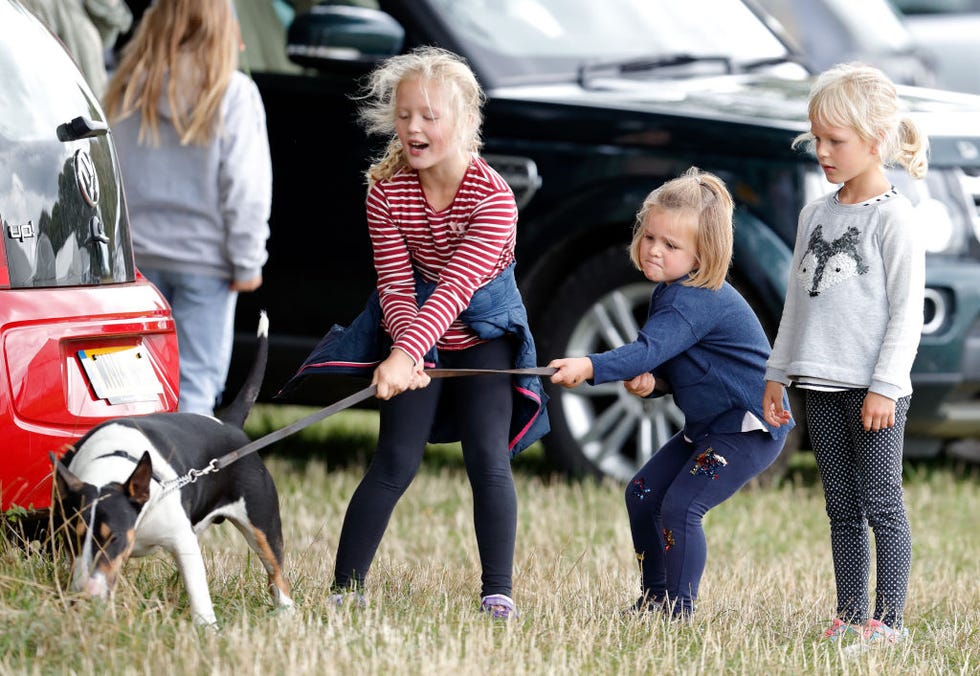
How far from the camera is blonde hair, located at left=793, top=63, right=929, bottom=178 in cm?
395

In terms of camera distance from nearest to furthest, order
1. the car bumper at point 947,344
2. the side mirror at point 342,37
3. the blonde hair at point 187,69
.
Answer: the blonde hair at point 187,69 < the car bumper at point 947,344 < the side mirror at point 342,37

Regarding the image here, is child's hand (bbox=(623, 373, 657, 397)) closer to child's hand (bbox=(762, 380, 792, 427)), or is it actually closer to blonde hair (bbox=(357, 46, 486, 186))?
child's hand (bbox=(762, 380, 792, 427))

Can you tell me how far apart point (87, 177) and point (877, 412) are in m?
2.01

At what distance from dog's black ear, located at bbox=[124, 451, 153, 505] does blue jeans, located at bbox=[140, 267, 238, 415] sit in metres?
2.26

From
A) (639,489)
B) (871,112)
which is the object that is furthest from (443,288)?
(871,112)

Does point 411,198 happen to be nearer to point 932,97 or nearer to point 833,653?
point 833,653

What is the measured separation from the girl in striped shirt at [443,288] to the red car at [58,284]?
1.95 ft

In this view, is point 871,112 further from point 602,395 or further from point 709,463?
point 602,395

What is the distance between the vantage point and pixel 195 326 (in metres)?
5.63

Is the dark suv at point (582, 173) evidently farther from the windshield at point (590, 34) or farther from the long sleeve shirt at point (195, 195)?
the long sleeve shirt at point (195, 195)

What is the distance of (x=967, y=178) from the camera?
6.09 meters

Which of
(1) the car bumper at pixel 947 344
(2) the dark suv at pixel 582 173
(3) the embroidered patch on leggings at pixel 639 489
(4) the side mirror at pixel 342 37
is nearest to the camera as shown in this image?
(3) the embroidered patch on leggings at pixel 639 489

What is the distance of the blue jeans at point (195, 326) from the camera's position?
221 inches

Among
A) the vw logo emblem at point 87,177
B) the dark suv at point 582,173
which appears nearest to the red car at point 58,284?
the vw logo emblem at point 87,177
